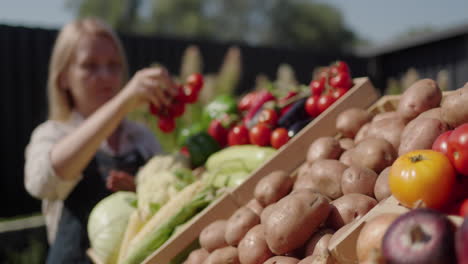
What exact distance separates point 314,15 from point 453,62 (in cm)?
3104

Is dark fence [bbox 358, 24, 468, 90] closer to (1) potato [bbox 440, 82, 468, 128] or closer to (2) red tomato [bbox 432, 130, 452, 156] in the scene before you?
(1) potato [bbox 440, 82, 468, 128]

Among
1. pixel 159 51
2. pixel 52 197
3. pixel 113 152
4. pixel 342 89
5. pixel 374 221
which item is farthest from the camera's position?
pixel 159 51

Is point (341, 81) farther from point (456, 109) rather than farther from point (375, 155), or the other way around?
point (456, 109)

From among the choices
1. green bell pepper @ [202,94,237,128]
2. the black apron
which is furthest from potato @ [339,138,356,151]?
the black apron

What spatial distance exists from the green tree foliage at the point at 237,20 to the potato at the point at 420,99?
32.7 metres

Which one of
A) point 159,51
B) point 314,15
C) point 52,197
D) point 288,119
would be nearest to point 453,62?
point 159,51

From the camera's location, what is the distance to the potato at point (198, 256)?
5.03ft

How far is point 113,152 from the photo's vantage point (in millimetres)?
2820

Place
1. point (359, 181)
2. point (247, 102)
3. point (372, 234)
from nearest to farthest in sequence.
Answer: point (372, 234), point (359, 181), point (247, 102)

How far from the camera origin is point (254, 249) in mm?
1320

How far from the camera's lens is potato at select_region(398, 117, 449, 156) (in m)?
1.29

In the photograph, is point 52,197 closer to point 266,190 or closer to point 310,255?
point 266,190

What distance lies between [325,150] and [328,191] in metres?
0.24

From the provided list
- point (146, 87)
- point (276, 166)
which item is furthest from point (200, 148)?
point (276, 166)
